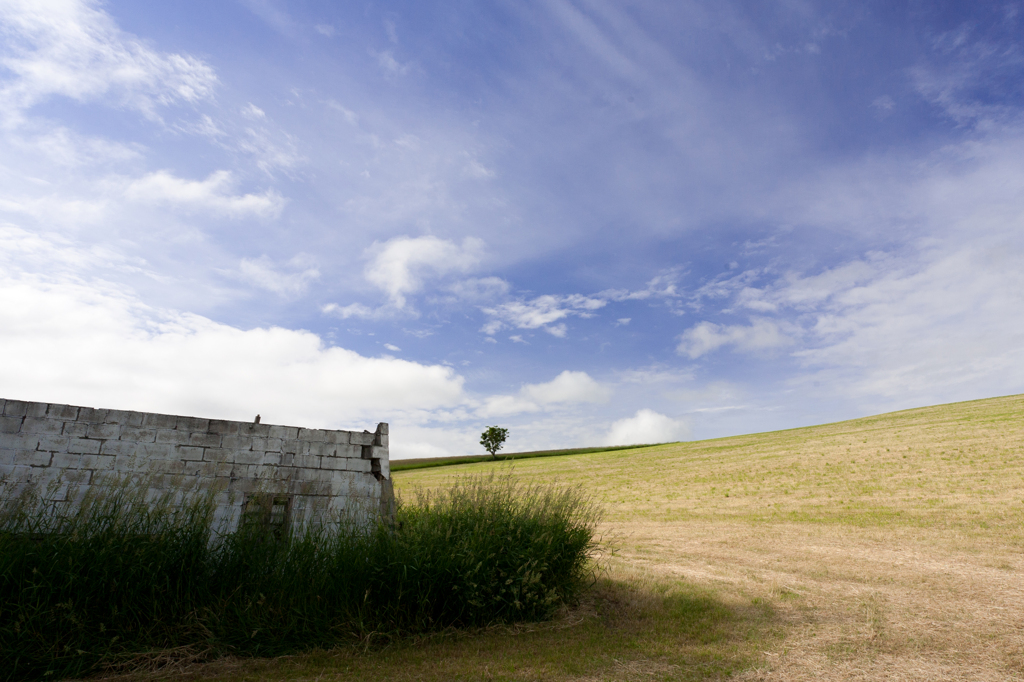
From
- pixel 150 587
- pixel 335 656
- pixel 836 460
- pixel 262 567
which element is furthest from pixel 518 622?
pixel 836 460

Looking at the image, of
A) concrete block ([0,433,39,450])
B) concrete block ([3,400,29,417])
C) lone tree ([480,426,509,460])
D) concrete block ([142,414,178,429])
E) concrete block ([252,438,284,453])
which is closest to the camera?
concrete block ([0,433,39,450])

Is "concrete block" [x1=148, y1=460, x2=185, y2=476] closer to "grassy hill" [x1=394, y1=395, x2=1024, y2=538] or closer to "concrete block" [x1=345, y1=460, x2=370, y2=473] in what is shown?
"concrete block" [x1=345, y1=460, x2=370, y2=473]

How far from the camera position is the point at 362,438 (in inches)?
425

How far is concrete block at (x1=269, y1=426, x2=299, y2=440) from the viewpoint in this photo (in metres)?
10.1

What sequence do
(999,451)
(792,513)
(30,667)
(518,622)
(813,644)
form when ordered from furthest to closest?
(999,451) → (792,513) → (518,622) → (813,644) → (30,667)

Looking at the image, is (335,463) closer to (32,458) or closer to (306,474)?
(306,474)

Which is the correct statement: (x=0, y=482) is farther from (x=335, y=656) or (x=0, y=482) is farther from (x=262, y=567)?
(x=335, y=656)

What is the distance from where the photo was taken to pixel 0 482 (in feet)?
27.7

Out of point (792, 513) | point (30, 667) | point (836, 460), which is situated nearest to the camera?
point (30, 667)

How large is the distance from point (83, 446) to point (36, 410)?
3.03 feet

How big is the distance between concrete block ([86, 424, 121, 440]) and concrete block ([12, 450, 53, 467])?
0.64 meters

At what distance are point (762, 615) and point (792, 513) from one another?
14.0 meters

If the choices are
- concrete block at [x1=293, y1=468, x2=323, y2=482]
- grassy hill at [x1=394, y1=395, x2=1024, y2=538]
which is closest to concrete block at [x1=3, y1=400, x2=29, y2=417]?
concrete block at [x1=293, y1=468, x2=323, y2=482]

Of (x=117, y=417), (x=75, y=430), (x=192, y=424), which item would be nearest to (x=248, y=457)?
(x=192, y=424)
